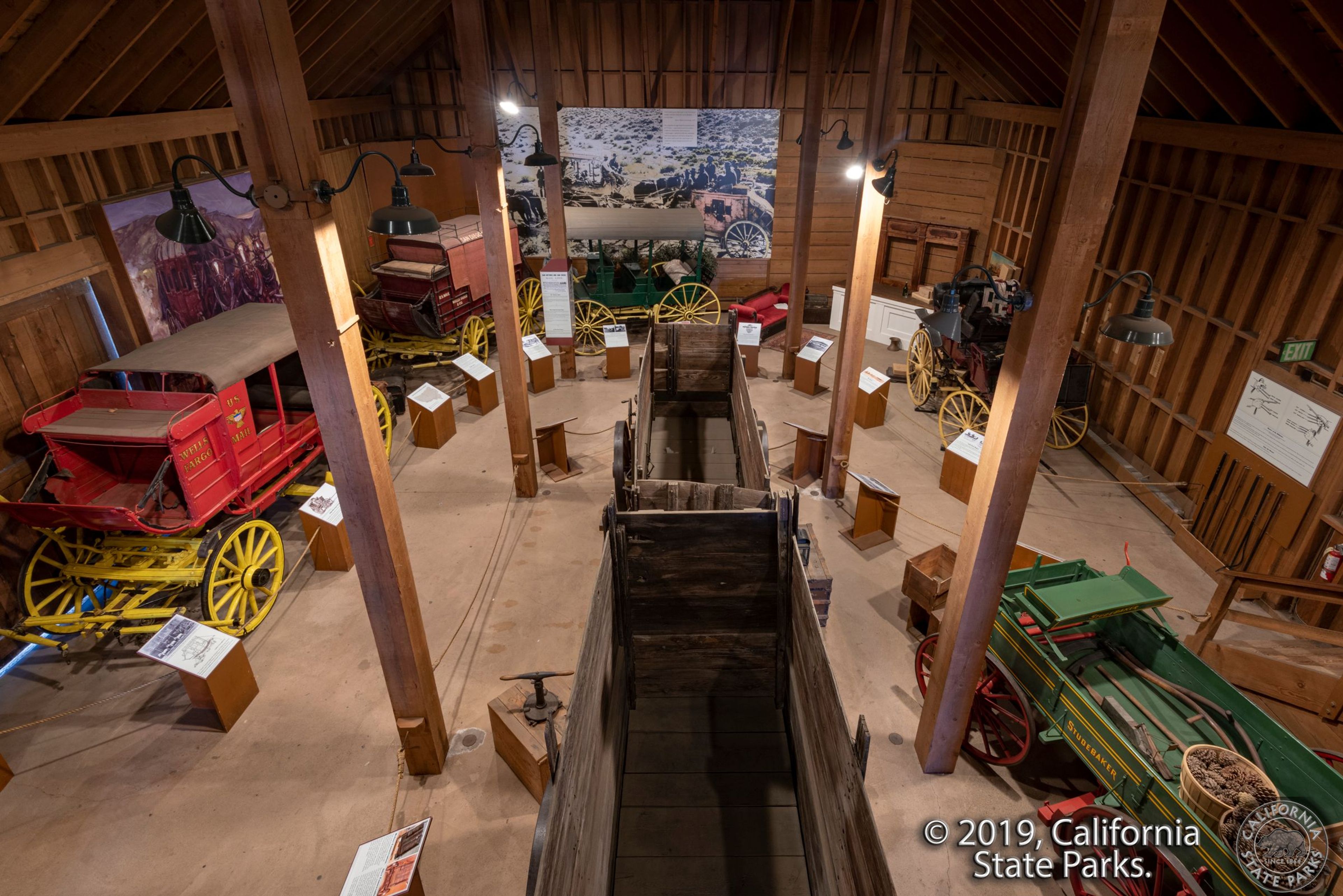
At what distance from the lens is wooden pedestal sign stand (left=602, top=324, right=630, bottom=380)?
10617 millimetres

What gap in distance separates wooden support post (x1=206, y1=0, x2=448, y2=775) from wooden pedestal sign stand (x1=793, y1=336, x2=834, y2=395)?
23.7 feet

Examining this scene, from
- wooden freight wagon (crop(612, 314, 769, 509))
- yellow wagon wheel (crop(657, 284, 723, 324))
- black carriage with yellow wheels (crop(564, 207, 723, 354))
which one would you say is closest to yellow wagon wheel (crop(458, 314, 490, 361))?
black carriage with yellow wheels (crop(564, 207, 723, 354))

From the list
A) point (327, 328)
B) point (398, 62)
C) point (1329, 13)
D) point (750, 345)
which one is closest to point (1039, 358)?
point (327, 328)

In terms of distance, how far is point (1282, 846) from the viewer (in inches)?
130

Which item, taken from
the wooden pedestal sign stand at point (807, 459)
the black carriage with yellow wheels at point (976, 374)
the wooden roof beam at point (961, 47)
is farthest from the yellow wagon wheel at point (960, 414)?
the wooden roof beam at point (961, 47)

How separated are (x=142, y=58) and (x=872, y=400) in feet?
29.1

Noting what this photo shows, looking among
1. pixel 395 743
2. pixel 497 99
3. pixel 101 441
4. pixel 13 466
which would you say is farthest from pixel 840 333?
pixel 497 99

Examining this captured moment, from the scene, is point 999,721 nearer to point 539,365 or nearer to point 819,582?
point 819,582

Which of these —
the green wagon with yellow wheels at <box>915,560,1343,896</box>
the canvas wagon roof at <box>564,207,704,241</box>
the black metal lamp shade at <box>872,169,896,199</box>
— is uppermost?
the black metal lamp shade at <box>872,169,896,199</box>

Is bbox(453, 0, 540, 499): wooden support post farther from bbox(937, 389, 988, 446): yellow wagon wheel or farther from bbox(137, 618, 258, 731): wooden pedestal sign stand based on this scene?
bbox(937, 389, 988, 446): yellow wagon wheel

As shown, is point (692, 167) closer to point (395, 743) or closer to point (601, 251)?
point (601, 251)

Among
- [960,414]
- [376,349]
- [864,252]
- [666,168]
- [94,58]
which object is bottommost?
[960,414]

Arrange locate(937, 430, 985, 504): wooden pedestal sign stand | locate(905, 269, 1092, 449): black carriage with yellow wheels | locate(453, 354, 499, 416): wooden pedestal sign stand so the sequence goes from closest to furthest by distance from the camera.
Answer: locate(937, 430, 985, 504): wooden pedestal sign stand
locate(905, 269, 1092, 449): black carriage with yellow wheels
locate(453, 354, 499, 416): wooden pedestal sign stand

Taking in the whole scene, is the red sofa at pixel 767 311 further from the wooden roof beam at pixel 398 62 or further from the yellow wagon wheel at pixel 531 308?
the wooden roof beam at pixel 398 62
